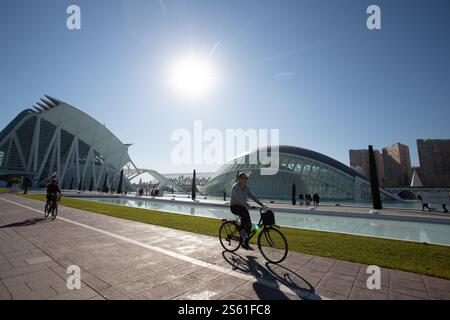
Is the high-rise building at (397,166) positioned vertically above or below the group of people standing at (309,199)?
above

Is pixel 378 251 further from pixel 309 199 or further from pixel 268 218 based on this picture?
pixel 309 199

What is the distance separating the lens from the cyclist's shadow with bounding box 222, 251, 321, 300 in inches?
146

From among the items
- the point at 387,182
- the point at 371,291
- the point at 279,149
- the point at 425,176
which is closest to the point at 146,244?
the point at 371,291

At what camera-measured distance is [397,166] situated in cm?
10338

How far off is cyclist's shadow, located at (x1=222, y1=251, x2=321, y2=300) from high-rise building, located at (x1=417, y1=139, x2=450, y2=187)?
110 meters

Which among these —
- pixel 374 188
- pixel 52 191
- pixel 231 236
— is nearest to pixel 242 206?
pixel 231 236

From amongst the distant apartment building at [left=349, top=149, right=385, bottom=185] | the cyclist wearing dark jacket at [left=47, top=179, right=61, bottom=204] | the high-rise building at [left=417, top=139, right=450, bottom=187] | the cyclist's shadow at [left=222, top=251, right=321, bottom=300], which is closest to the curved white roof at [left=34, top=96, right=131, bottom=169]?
the cyclist wearing dark jacket at [left=47, top=179, right=61, bottom=204]

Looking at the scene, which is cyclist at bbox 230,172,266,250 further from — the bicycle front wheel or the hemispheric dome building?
the hemispheric dome building

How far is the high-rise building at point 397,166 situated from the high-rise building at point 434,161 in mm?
11873

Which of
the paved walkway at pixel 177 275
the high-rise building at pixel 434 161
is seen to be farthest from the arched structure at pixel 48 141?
the high-rise building at pixel 434 161

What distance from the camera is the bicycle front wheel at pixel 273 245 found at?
5527 mm

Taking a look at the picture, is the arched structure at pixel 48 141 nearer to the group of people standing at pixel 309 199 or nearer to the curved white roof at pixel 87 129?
the curved white roof at pixel 87 129
